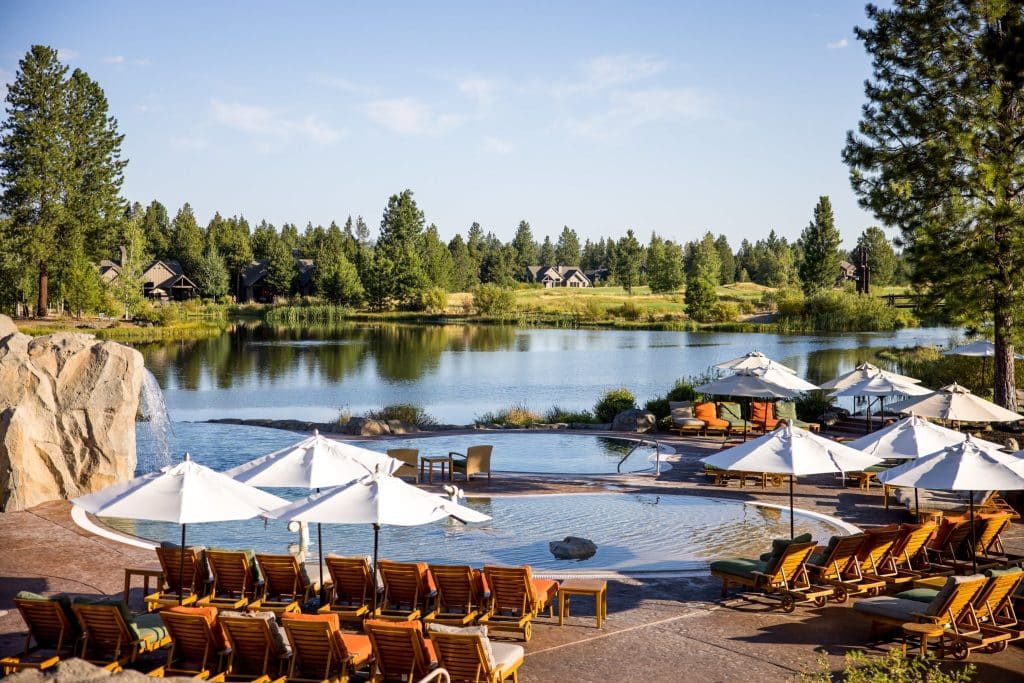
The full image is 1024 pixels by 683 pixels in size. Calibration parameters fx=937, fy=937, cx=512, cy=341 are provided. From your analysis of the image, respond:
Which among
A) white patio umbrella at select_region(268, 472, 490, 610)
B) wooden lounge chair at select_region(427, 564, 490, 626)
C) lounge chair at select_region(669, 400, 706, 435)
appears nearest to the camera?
white patio umbrella at select_region(268, 472, 490, 610)

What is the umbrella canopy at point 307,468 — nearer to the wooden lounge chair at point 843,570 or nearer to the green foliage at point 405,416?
the wooden lounge chair at point 843,570

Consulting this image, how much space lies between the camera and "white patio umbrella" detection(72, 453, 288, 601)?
30.5ft

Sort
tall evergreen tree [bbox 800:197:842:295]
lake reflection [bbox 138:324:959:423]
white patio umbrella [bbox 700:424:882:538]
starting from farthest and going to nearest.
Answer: tall evergreen tree [bbox 800:197:842:295] < lake reflection [bbox 138:324:959:423] < white patio umbrella [bbox 700:424:882:538]

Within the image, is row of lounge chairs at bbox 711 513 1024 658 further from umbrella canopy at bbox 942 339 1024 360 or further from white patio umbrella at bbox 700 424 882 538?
umbrella canopy at bbox 942 339 1024 360

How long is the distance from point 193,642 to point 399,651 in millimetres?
1886

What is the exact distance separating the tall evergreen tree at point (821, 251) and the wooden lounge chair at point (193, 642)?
8222cm

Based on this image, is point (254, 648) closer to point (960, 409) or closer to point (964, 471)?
point (964, 471)

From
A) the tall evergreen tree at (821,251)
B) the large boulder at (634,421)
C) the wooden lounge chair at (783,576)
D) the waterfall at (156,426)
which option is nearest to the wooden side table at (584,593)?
the wooden lounge chair at (783,576)

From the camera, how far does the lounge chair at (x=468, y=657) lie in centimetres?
760

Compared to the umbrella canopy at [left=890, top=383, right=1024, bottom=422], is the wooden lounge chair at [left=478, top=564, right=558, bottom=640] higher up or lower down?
lower down

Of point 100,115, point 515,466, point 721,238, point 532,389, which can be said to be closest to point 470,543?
point 515,466

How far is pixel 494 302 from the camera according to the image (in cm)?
9288

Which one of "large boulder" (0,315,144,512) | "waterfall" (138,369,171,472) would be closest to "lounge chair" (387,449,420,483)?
"waterfall" (138,369,171,472)

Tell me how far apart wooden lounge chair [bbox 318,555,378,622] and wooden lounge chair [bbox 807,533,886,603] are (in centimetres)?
505
